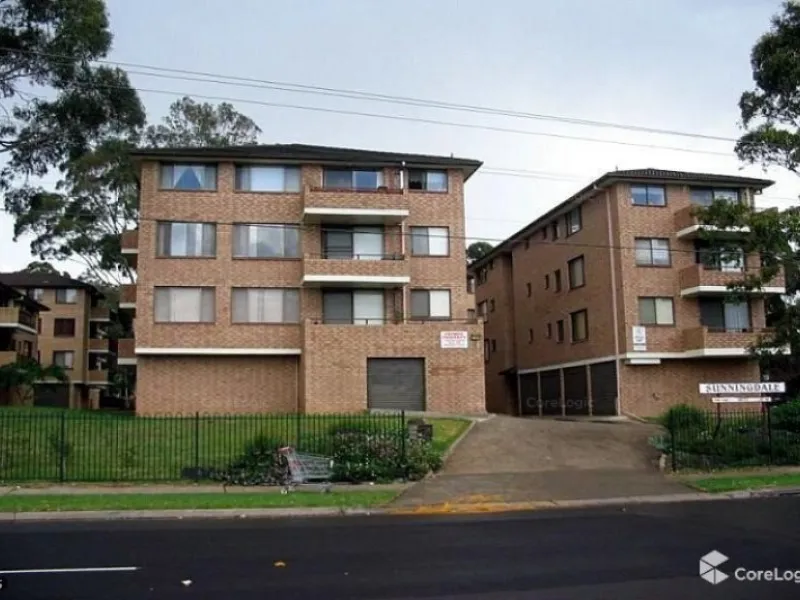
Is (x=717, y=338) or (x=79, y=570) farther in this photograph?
(x=717, y=338)

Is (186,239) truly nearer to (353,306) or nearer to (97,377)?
(353,306)

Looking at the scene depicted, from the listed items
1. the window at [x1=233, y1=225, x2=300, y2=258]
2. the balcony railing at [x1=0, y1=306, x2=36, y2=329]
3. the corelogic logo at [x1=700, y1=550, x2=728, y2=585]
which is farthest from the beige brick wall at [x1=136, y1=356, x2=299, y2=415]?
the corelogic logo at [x1=700, y1=550, x2=728, y2=585]

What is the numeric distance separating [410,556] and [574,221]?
1313 inches

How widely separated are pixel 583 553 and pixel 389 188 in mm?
26069

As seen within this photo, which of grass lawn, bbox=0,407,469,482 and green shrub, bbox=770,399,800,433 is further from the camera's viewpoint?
green shrub, bbox=770,399,800,433

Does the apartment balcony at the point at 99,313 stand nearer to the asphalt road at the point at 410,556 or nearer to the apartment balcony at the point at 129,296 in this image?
the apartment balcony at the point at 129,296

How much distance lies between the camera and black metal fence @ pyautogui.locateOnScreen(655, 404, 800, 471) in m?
22.5

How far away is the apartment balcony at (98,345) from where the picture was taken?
66637 mm

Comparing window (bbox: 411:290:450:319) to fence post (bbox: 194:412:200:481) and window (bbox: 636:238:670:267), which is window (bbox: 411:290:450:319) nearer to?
window (bbox: 636:238:670:267)

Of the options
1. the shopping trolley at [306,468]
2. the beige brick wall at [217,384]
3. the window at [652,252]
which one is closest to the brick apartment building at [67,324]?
the beige brick wall at [217,384]

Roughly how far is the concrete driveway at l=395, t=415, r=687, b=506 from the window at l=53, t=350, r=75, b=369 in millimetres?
45843

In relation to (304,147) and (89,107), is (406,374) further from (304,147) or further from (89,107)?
(89,107)

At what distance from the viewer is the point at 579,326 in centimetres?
4172

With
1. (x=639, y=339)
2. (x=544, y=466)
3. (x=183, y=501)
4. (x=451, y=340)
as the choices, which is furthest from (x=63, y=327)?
(x=183, y=501)
